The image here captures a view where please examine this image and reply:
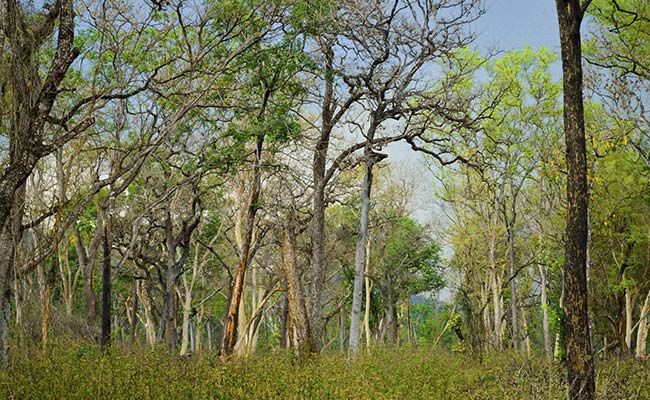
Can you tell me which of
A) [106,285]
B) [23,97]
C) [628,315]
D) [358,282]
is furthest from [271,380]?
[628,315]

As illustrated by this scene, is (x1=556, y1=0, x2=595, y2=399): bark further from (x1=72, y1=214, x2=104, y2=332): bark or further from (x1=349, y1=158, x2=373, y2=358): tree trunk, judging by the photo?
(x1=72, y1=214, x2=104, y2=332): bark

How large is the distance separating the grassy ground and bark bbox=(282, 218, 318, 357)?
18.3 inches

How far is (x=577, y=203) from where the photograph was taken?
30.1 feet

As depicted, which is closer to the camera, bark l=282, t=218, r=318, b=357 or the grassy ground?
the grassy ground

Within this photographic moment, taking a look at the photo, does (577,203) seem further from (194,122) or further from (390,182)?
(390,182)


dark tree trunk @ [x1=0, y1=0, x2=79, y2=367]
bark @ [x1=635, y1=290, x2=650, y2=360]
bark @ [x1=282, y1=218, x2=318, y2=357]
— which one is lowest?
bark @ [x1=635, y1=290, x2=650, y2=360]

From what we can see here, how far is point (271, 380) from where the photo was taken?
9.49 m

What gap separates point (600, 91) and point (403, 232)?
15.6 m

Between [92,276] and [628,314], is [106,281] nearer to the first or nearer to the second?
[92,276]

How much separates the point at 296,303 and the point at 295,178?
3.55 m

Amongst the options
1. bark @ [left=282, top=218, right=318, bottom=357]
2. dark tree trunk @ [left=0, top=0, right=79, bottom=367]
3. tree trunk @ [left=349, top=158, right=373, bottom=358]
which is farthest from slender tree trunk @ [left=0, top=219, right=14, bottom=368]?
tree trunk @ [left=349, top=158, right=373, bottom=358]

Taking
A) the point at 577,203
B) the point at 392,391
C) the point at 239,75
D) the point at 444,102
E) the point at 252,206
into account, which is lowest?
the point at 392,391

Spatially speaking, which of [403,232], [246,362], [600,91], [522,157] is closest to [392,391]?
[246,362]

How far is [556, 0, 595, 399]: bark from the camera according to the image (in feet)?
28.7
